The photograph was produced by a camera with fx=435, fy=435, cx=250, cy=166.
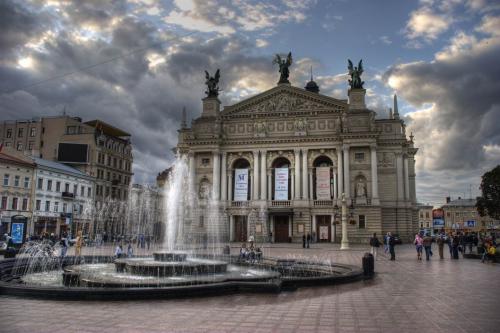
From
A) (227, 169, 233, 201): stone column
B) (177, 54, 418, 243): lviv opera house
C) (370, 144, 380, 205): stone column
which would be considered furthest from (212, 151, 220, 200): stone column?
(370, 144, 380, 205): stone column

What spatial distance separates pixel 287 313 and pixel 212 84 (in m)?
60.9

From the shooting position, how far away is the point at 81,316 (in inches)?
427

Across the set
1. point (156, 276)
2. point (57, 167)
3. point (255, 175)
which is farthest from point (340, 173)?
point (156, 276)

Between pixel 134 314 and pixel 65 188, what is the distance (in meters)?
58.5

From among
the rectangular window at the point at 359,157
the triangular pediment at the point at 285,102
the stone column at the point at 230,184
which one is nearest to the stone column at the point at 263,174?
the stone column at the point at 230,184

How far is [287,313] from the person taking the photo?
11570 mm

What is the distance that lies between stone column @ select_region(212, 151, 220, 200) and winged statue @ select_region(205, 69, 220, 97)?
10.00 metres

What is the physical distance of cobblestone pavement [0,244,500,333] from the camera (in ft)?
32.4

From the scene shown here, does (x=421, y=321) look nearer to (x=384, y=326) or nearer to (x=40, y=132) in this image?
(x=384, y=326)

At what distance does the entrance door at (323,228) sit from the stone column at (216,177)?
15.3 m

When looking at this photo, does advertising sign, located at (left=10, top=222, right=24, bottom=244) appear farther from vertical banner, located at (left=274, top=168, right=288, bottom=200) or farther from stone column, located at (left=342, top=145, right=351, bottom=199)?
stone column, located at (left=342, top=145, right=351, bottom=199)

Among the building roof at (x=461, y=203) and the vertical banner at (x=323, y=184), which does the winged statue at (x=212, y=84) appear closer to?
the vertical banner at (x=323, y=184)

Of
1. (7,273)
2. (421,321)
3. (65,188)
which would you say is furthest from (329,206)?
(421,321)

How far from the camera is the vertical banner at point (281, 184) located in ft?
204
